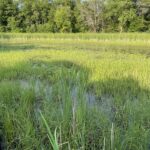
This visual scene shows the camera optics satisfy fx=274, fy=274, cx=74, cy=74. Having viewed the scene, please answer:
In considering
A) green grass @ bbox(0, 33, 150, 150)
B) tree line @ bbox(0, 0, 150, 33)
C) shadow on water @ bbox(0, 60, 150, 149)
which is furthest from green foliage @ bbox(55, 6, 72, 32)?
shadow on water @ bbox(0, 60, 150, 149)

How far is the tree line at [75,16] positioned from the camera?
36812mm

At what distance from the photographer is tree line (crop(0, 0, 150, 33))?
36812 millimetres

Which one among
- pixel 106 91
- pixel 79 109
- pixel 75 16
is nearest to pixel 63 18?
pixel 75 16

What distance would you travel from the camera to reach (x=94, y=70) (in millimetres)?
7906

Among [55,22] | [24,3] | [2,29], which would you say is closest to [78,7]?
[55,22]

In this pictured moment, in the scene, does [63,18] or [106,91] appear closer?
[106,91]

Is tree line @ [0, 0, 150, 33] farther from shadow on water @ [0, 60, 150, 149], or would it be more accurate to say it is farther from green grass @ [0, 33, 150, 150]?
shadow on water @ [0, 60, 150, 149]

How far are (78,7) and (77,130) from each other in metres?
36.5

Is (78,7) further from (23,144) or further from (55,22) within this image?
(23,144)

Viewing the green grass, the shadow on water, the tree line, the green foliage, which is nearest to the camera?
the green grass

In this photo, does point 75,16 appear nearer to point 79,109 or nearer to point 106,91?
point 106,91

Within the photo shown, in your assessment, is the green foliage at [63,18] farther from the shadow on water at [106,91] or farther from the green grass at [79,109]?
the shadow on water at [106,91]

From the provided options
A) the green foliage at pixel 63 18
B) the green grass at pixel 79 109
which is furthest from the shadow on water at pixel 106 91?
the green foliage at pixel 63 18

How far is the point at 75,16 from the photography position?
126 ft
